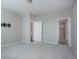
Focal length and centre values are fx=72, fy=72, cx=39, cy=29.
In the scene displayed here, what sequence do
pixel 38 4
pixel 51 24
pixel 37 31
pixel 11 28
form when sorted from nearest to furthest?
pixel 38 4, pixel 11 28, pixel 51 24, pixel 37 31

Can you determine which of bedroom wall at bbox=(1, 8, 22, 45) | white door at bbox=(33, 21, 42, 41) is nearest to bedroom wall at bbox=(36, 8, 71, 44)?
white door at bbox=(33, 21, 42, 41)

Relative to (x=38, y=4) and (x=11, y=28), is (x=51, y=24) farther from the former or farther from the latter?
(x=11, y=28)

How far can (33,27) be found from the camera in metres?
7.38

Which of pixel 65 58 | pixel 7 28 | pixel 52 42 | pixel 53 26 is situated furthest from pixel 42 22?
pixel 65 58

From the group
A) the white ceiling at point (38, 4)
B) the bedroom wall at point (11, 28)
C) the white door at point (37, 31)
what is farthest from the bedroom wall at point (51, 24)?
the bedroom wall at point (11, 28)

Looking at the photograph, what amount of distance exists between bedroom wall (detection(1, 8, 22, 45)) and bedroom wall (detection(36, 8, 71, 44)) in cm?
224

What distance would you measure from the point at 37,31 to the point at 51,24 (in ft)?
5.29

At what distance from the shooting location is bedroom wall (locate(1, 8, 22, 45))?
4.93m

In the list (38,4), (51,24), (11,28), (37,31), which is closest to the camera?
(38,4)

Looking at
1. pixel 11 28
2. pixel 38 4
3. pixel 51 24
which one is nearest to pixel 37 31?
pixel 51 24

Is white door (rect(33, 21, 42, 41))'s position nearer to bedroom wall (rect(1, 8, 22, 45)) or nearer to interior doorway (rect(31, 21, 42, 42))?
interior doorway (rect(31, 21, 42, 42))

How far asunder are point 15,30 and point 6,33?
0.96 metres

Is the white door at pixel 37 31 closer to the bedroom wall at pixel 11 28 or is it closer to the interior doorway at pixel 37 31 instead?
the interior doorway at pixel 37 31

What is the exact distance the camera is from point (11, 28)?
558 centimetres
